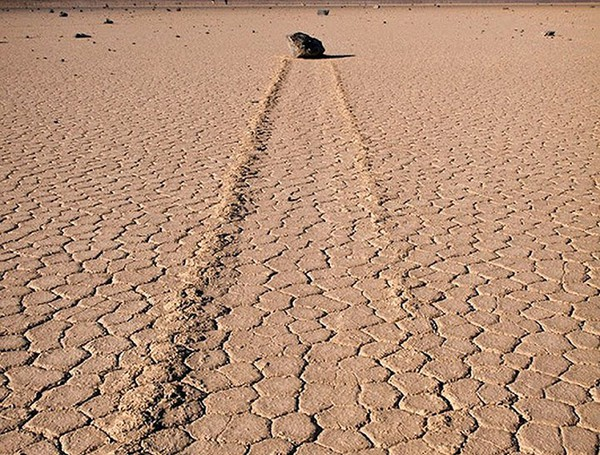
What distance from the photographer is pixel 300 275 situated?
210 inches

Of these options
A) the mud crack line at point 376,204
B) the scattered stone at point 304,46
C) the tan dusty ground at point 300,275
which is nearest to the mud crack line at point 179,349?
the tan dusty ground at point 300,275

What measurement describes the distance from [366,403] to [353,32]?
22.8 m

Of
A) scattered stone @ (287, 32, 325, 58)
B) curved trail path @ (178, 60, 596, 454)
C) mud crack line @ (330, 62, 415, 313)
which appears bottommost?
scattered stone @ (287, 32, 325, 58)

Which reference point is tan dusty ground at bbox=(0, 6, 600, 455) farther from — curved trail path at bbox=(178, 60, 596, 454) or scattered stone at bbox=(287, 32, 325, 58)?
scattered stone at bbox=(287, 32, 325, 58)

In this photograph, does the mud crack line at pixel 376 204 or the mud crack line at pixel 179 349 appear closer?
the mud crack line at pixel 179 349

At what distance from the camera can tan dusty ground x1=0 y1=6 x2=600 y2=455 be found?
370 cm

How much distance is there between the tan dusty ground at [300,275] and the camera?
3699 millimetres

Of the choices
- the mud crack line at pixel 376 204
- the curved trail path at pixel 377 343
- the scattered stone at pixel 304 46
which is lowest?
the scattered stone at pixel 304 46

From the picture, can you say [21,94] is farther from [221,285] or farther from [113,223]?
[221,285]

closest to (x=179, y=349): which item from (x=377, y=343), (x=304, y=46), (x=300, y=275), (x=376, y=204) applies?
(x=377, y=343)

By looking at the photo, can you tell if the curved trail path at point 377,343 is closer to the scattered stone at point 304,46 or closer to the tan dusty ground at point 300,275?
the tan dusty ground at point 300,275

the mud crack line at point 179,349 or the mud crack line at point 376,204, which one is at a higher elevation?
the mud crack line at point 179,349

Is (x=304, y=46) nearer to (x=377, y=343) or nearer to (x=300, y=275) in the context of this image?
(x=300, y=275)

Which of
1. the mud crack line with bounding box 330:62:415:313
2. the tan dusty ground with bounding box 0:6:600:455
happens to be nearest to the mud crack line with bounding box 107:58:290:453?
the tan dusty ground with bounding box 0:6:600:455
